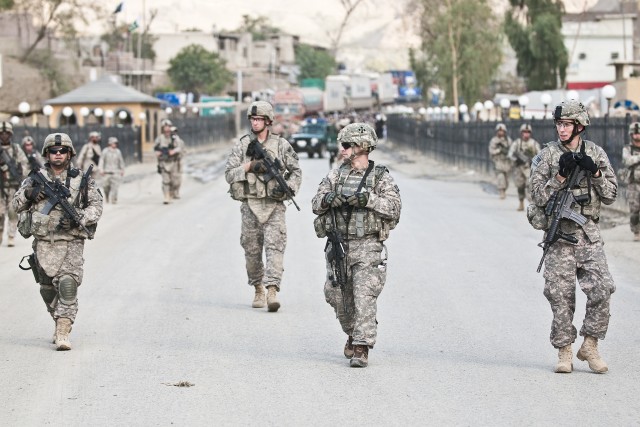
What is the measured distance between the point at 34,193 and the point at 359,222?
258 centimetres

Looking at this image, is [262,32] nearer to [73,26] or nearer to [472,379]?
[73,26]

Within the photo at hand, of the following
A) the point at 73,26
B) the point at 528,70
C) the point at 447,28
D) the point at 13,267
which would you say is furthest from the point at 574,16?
the point at 13,267

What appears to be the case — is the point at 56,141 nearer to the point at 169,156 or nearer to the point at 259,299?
the point at 259,299

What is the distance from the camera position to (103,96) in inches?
2506

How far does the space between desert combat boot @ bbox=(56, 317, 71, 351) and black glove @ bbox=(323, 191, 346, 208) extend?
236 centimetres

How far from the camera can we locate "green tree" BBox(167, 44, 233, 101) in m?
125

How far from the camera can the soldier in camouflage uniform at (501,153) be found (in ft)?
94.0

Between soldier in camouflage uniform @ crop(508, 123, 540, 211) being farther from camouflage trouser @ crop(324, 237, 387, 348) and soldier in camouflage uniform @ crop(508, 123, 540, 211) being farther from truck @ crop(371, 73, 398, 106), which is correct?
truck @ crop(371, 73, 398, 106)

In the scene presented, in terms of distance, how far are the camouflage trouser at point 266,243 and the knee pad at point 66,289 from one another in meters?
2.56

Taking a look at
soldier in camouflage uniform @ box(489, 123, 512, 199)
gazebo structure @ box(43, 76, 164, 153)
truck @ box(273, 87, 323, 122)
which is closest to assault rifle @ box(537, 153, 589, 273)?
soldier in camouflage uniform @ box(489, 123, 512, 199)

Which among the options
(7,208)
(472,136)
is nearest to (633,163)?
(7,208)

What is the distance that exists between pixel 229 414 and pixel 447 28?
6136 centimetres

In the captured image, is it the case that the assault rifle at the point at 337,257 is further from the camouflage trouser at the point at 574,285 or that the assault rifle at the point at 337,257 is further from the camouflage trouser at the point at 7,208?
the camouflage trouser at the point at 7,208

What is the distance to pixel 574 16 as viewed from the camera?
3762 inches
